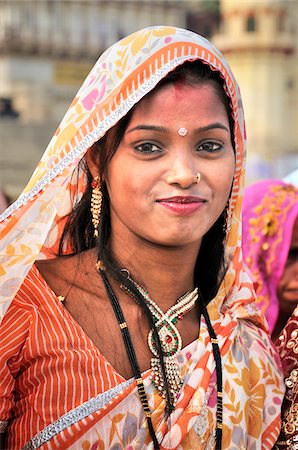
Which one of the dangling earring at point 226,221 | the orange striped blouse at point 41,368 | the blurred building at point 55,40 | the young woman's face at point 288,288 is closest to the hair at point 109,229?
the dangling earring at point 226,221

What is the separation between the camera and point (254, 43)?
38.6 m

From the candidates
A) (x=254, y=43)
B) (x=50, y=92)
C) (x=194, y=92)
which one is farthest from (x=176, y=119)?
(x=254, y=43)

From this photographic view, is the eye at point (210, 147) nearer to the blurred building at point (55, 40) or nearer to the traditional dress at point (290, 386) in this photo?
the traditional dress at point (290, 386)

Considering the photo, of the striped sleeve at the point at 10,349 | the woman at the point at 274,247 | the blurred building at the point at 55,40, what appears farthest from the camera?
the blurred building at the point at 55,40

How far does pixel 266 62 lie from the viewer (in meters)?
38.2

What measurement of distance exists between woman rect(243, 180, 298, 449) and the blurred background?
1121 centimetres

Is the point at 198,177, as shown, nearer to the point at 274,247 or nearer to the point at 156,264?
the point at 156,264

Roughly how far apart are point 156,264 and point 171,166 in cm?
33

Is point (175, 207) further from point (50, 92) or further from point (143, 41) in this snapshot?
point (50, 92)

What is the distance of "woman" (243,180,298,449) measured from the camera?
4.46 m

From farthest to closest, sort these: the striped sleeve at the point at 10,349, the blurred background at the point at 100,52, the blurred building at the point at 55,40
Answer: the blurred building at the point at 55,40, the blurred background at the point at 100,52, the striped sleeve at the point at 10,349

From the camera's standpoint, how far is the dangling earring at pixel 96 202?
9.39 feet

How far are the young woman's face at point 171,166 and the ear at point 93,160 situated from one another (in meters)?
0.09

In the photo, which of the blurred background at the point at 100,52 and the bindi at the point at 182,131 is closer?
the bindi at the point at 182,131
